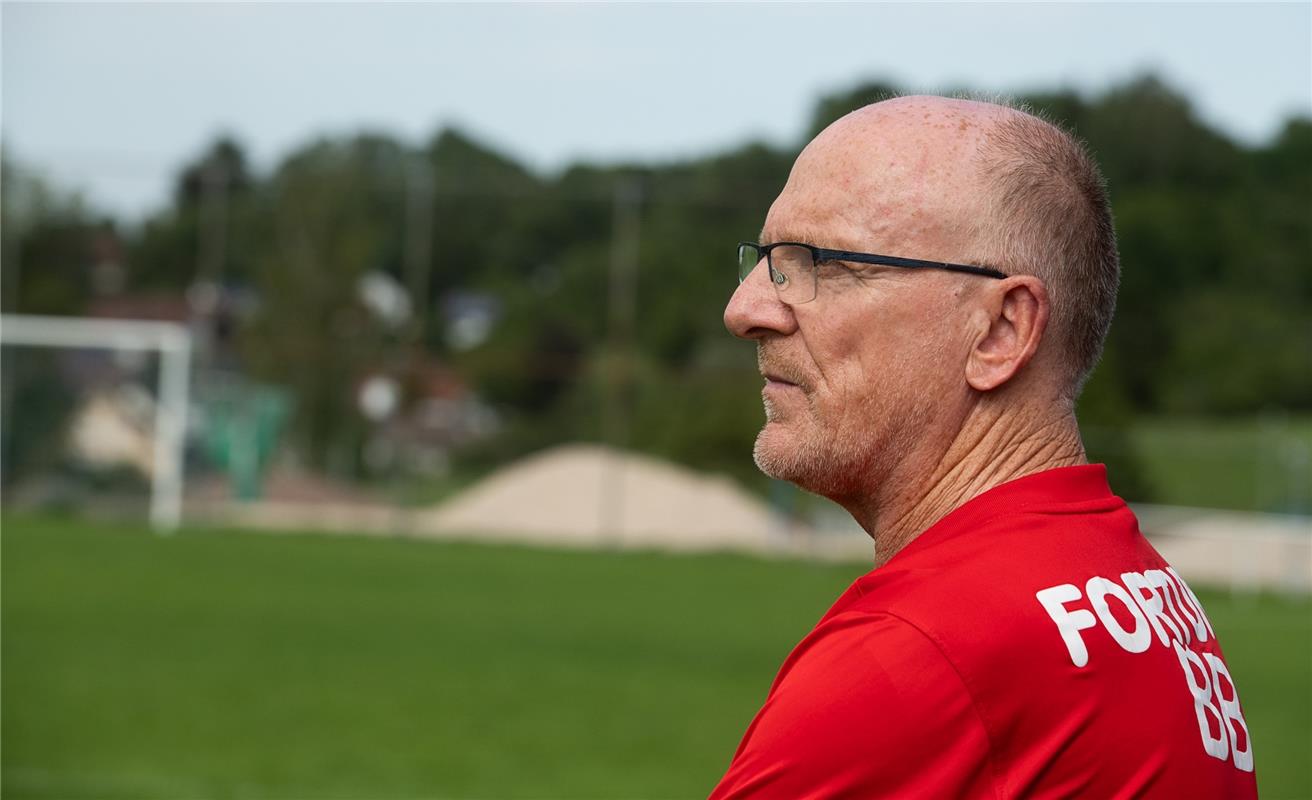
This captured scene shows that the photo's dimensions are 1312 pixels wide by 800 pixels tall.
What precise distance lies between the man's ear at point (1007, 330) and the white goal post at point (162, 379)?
2531 centimetres

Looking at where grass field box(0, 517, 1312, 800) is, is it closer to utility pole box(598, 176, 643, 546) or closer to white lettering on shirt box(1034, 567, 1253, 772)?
utility pole box(598, 176, 643, 546)

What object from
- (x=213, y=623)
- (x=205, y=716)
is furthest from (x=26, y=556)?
(x=205, y=716)

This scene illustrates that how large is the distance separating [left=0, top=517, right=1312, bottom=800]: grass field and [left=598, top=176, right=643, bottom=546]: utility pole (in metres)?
4.47

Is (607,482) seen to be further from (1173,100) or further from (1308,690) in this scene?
(1173,100)

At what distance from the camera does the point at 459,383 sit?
93.2ft

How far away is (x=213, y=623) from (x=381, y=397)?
1241 cm

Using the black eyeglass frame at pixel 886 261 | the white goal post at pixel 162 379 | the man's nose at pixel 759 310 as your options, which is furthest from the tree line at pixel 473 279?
the black eyeglass frame at pixel 886 261

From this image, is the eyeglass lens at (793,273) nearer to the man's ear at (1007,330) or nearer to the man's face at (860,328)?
the man's face at (860,328)

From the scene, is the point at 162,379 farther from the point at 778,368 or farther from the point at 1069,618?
the point at 1069,618

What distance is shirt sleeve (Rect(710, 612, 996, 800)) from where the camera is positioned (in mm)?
1528

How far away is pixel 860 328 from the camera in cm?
193

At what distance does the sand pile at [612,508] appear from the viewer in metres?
27.3

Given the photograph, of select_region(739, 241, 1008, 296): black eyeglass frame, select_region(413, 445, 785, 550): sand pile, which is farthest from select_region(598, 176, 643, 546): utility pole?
select_region(739, 241, 1008, 296): black eyeglass frame

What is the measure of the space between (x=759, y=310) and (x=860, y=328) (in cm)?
16
